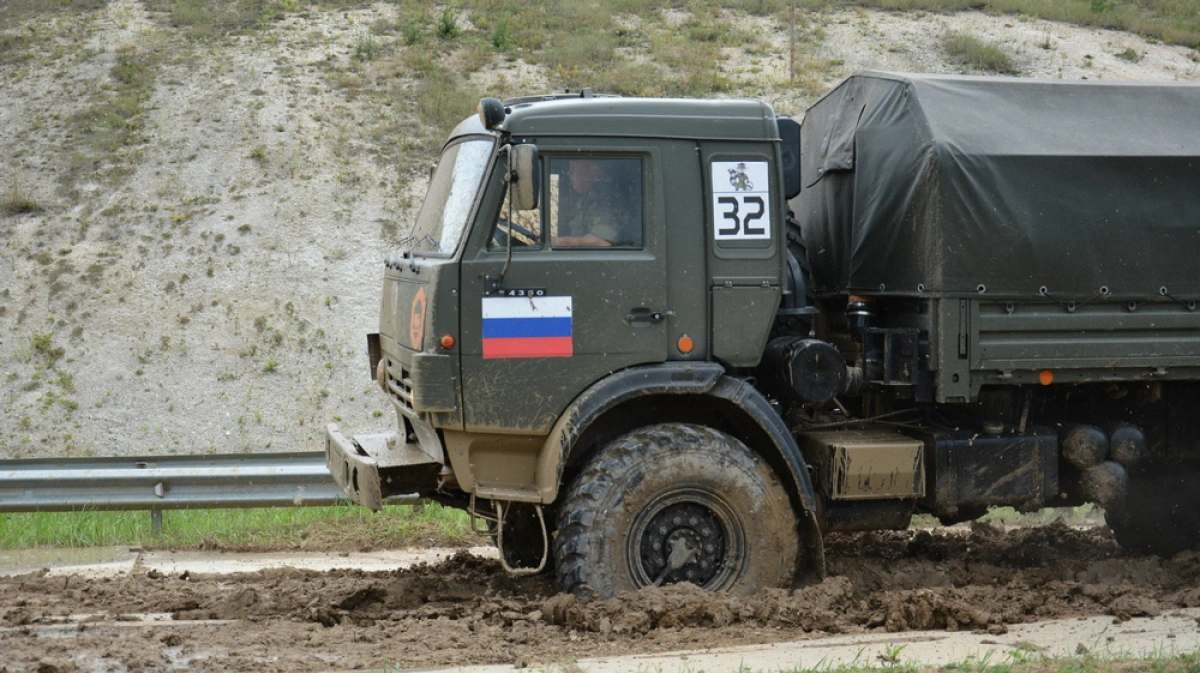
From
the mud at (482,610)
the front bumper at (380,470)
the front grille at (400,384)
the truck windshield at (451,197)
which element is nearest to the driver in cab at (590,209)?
the truck windshield at (451,197)

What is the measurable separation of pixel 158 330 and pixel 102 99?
714cm

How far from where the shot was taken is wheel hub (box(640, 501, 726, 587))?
596cm

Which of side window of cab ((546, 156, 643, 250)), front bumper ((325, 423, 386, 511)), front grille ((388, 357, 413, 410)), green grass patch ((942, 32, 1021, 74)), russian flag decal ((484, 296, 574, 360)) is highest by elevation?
side window of cab ((546, 156, 643, 250))

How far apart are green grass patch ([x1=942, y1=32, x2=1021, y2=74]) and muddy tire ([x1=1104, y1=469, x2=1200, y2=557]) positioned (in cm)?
1910

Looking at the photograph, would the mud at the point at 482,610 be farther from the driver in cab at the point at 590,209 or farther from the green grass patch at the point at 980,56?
the green grass patch at the point at 980,56

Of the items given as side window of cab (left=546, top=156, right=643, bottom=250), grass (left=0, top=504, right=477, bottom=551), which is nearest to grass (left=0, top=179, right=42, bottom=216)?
grass (left=0, top=504, right=477, bottom=551)

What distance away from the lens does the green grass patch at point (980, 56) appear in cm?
2462

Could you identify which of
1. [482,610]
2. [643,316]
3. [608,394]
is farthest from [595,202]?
[482,610]

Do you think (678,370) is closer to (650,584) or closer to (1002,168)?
(650,584)

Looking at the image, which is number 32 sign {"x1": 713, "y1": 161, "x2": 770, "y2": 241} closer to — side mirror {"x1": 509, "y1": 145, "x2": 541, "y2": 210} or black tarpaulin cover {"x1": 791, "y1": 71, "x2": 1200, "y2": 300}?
black tarpaulin cover {"x1": 791, "y1": 71, "x2": 1200, "y2": 300}

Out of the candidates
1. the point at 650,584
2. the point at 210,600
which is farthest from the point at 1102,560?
the point at 210,600

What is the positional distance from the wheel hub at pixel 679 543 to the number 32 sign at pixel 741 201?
1560 mm

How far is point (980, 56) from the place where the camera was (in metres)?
24.8

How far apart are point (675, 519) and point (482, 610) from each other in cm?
119
